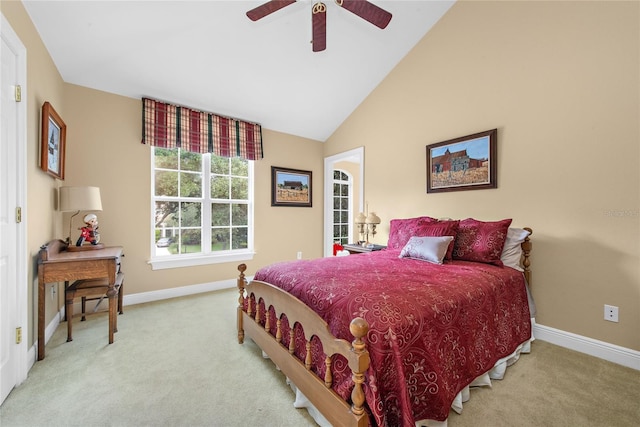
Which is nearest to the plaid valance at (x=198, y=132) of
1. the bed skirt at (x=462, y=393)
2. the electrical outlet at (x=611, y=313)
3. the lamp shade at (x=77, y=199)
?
the lamp shade at (x=77, y=199)

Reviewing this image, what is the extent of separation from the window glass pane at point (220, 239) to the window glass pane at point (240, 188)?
1.71 ft

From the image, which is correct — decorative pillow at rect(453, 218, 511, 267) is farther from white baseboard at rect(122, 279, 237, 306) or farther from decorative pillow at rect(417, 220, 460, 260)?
white baseboard at rect(122, 279, 237, 306)

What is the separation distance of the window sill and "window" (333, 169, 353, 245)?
1.94 meters

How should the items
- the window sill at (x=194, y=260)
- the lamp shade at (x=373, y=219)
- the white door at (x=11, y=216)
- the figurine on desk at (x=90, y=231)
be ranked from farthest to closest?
1. the lamp shade at (x=373, y=219)
2. the window sill at (x=194, y=260)
3. the figurine on desk at (x=90, y=231)
4. the white door at (x=11, y=216)

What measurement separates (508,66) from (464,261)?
1.93 metres

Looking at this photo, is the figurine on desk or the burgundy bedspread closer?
the burgundy bedspread

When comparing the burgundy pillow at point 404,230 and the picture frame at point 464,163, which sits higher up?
the picture frame at point 464,163

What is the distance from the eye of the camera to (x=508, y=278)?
2.10 m

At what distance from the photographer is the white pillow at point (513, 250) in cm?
235

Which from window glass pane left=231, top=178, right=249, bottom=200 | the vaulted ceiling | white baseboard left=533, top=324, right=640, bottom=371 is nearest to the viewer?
white baseboard left=533, top=324, right=640, bottom=371

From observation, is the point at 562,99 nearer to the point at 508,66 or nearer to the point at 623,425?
the point at 508,66

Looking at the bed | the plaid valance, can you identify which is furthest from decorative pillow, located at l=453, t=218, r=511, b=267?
the plaid valance

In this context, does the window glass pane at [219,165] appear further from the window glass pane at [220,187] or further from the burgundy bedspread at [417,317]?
the burgundy bedspread at [417,317]

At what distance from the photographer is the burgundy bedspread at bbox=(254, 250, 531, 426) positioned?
1.14 m
